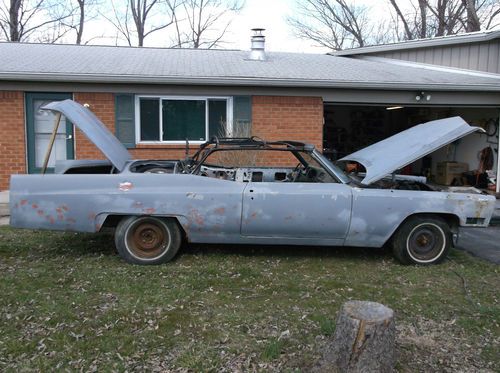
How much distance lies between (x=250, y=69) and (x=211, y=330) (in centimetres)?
819

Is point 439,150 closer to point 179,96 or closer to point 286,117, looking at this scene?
point 286,117

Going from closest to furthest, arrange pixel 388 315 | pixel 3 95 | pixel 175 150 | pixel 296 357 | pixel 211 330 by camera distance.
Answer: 1. pixel 388 315
2. pixel 296 357
3. pixel 211 330
4. pixel 3 95
5. pixel 175 150

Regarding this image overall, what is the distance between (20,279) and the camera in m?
4.77

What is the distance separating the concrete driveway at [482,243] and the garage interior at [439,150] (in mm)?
4208

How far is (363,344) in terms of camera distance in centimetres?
295

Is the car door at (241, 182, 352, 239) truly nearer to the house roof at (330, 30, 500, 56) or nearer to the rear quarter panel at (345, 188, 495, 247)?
the rear quarter panel at (345, 188, 495, 247)

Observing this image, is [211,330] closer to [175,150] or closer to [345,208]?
[345,208]

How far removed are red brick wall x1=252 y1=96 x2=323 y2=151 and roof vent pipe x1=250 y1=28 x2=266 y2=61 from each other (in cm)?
261

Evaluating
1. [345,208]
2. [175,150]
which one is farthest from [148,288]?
[175,150]

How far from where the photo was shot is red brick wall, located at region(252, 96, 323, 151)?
10.5m

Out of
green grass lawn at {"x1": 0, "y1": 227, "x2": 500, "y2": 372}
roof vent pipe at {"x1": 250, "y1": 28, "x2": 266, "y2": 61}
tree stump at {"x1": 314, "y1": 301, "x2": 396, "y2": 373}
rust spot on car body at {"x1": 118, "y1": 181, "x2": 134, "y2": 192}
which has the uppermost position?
roof vent pipe at {"x1": 250, "y1": 28, "x2": 266, "y2": 61}

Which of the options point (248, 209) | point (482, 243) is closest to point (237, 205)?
point (248, 209)

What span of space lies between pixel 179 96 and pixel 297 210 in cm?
576

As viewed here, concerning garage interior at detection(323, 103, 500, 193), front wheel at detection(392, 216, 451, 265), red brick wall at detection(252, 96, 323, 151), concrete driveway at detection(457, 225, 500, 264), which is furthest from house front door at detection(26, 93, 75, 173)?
concrete driveway at detection(457, 225, 500, 264)
